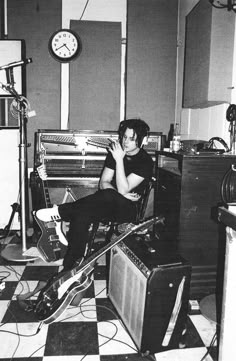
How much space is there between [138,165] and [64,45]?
7.34 ft

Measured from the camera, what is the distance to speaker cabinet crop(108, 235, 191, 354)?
1683 mm

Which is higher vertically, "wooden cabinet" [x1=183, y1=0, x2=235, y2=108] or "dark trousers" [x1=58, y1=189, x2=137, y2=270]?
"wooden cabinet" [x1=183, y1=0, x2=235, y2=108]

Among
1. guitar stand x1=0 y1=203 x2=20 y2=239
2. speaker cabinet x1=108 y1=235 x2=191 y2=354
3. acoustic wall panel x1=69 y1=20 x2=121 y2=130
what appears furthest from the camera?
acoustic wall panel x1=69 y1=20 x2=121 y2=130

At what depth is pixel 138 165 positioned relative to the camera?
286 cm

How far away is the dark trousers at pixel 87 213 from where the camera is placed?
226cm

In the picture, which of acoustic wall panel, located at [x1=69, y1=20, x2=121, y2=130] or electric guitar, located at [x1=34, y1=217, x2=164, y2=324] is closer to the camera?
electric guitar, located at [x1=34, y1=217, x2=164, y2=324]

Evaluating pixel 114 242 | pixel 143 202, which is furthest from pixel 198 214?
pixel 114 242

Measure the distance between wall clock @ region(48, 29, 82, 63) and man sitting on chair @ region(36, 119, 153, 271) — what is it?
186 centimetres

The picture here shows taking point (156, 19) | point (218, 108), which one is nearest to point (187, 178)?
point (218, 108)

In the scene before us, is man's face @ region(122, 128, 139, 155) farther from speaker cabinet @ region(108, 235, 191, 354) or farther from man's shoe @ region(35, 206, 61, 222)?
speaker cabinet @ region(108, 235, 191, 354)

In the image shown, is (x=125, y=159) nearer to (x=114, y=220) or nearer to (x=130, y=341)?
(x=114, y=220)

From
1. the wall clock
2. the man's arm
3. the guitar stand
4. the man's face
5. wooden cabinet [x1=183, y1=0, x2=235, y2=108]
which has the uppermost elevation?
the wall clock

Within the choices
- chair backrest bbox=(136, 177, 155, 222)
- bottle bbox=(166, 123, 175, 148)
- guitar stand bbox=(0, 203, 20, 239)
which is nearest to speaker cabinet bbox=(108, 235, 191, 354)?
chair backrest bbox=(136, 177, 155, 222)

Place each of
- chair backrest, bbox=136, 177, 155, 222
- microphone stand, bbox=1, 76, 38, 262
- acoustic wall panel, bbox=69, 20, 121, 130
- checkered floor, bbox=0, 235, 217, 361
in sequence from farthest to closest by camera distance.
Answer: acoustic wall panel, bbox=69, 20, 121, 130 → microphone stand, bbox=1, 76, 38, 262 → chair backrest, bbox=136, 177, 155, 222 → checkered floor, bbox=0, 235, 217, 361
